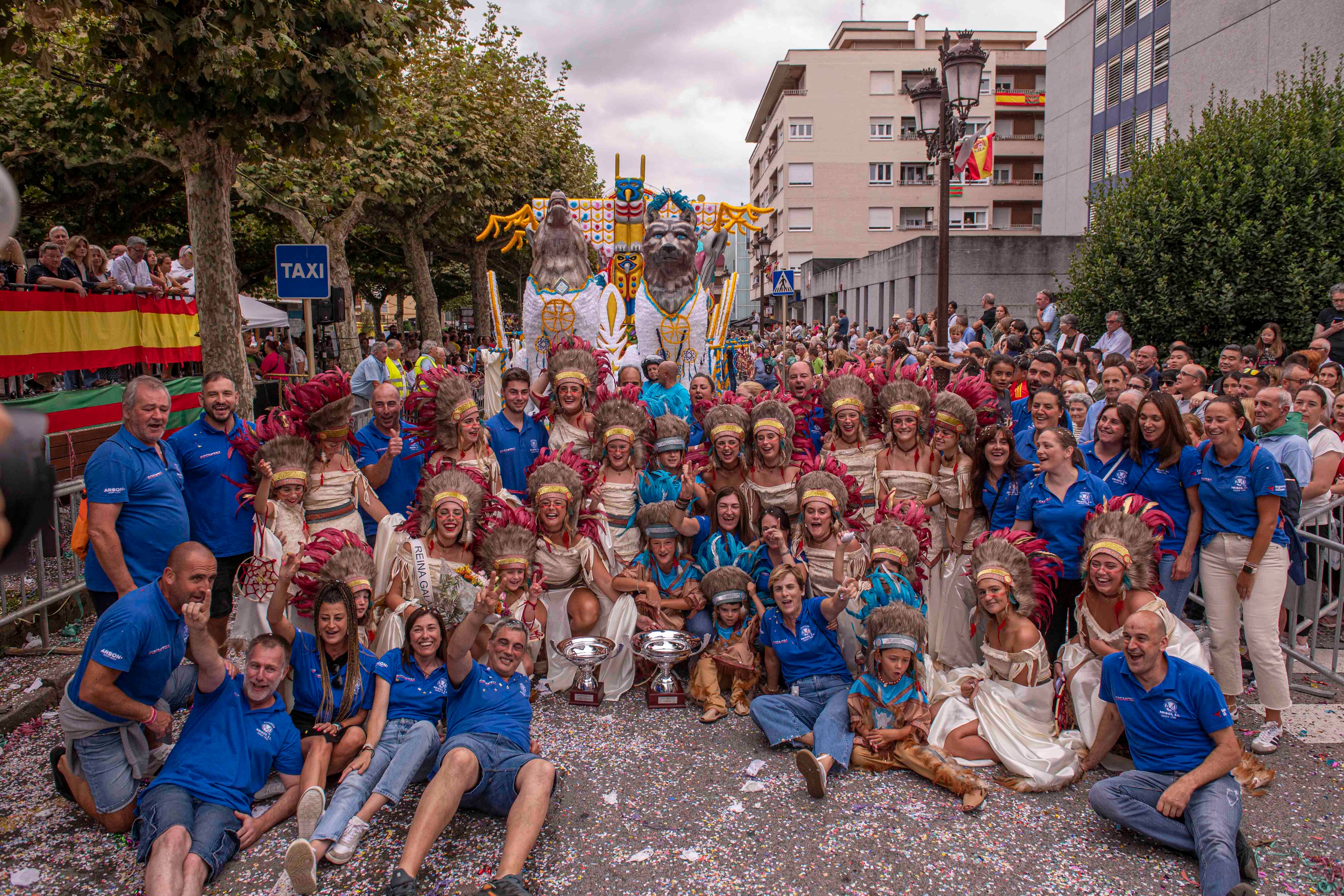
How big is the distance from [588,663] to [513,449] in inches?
81.8

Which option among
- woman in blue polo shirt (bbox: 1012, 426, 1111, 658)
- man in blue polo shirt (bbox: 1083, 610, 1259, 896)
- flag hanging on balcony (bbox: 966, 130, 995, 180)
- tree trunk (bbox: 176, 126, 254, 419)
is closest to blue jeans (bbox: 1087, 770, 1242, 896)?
man in blue polo shirt (bbox: 1083, 610, 1259, 896)

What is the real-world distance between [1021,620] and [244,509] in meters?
4.40

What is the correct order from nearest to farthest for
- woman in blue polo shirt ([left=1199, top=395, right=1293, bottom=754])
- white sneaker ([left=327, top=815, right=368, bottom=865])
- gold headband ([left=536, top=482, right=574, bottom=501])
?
white sneaker ([left=327, top=815, right=368, bottom=865]) < woman in blue polo shirt ([left=1199, top=395, right=1293, bottom=754]) < gold headband ([left=536, top=482, right=574, bottom=501])

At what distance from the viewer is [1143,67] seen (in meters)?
24.2

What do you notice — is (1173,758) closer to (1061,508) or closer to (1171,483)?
(1061,508)

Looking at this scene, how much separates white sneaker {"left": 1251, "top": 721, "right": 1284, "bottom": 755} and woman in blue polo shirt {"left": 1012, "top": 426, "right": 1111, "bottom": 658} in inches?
39.1

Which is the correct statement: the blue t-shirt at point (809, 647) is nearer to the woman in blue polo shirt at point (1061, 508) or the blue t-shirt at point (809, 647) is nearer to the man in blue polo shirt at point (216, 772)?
the woman in blue polo shirt at point (1061, 508)

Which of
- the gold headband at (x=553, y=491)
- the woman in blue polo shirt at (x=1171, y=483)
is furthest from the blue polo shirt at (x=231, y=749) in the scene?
the woman in blue polo shirt at (x=1171, y=483)

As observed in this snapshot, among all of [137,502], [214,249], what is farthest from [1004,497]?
[214,249]

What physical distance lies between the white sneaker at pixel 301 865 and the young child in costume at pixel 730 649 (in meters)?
2.29

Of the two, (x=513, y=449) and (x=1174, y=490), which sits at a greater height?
(x=513, y=449)

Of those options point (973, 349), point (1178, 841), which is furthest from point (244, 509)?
point (973, 349)

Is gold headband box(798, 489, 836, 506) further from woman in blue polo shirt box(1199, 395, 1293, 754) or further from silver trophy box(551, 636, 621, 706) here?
woman in blue polo shirt box(1199, 395, 1293, 754)

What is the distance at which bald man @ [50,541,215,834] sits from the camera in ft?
12.2
